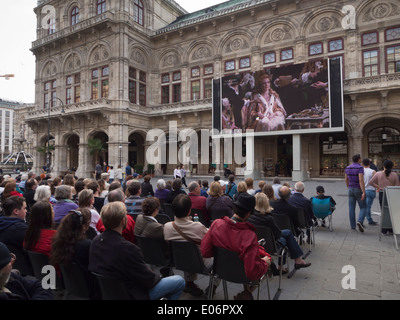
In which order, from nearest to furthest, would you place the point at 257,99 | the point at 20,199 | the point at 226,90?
the point at 20,199, the point at 257,99, the point at 226,90

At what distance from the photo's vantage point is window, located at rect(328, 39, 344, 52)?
65.9 ft

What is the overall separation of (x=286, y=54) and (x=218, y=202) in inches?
794

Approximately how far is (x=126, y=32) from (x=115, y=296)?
2683 centimetres

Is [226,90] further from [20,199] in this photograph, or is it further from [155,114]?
[20,199]

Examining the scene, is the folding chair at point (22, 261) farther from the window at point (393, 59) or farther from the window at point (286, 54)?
the window at point (393, 59)

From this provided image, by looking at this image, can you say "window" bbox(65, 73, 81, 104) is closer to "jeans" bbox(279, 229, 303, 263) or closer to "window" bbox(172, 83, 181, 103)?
"window" bbox(172, 83, 181, 103)

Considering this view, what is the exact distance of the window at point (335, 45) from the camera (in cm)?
2008

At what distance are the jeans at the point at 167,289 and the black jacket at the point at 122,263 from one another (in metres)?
0.11

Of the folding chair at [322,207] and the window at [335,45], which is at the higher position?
the window at [335,45]

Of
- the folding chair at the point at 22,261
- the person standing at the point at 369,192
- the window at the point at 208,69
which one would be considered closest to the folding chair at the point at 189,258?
the folding chair at the point at 22,261

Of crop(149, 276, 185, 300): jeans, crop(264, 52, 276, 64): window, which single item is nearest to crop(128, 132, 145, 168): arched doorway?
crop(264, 52, 276, 64): window
